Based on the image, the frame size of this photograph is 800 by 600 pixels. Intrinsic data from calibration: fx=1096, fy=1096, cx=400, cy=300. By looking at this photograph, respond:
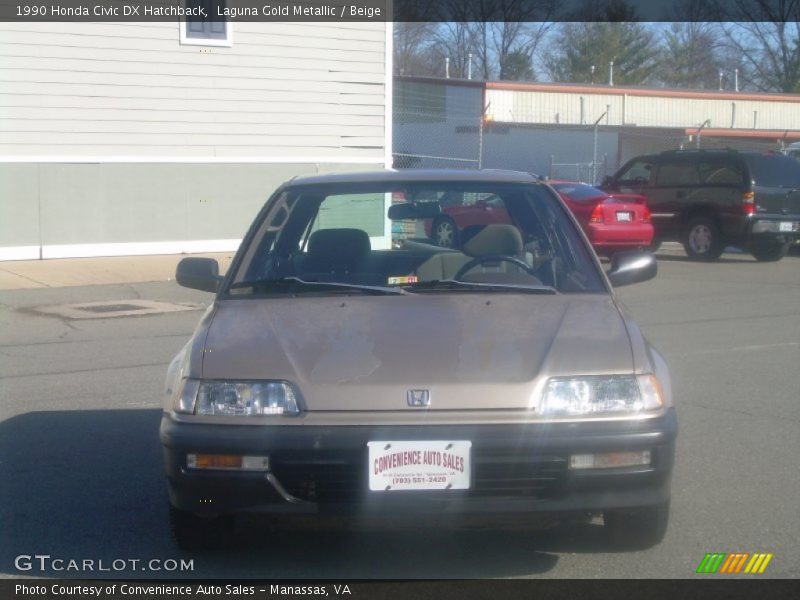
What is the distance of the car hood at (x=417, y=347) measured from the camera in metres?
3.89

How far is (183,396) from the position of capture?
404cm

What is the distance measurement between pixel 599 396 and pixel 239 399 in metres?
1.30

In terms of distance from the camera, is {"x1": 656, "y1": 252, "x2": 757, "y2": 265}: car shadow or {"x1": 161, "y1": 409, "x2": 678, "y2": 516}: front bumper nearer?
{"x1": 161, "y1": 409, "x2": 678, "y2": 516}: front bumper

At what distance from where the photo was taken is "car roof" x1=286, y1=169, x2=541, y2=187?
18.1 feet

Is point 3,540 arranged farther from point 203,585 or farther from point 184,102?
point 184,102

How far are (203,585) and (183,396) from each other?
722mm

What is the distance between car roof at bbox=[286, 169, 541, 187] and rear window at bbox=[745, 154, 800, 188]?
1306 cm

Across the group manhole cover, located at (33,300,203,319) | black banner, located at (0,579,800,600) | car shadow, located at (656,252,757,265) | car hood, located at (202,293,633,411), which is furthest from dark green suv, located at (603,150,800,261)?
black banner, located at (0,579,800,600)

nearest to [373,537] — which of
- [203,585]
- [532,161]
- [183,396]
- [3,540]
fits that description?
[203,585]

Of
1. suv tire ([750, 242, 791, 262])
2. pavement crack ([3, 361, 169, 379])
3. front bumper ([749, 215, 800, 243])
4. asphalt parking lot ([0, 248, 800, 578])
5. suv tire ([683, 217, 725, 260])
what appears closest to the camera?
asphalt parking lot ([0, 248, 800, 578])

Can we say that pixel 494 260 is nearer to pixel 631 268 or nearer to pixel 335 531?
pixel 631 268

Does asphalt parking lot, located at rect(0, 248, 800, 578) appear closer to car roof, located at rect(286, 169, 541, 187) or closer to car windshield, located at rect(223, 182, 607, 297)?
car windshield, located at rect(223, 182, 607, 297)

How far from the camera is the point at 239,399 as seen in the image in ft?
13.0

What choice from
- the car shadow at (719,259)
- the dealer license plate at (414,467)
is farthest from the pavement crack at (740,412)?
the car shadow at (719,259)
